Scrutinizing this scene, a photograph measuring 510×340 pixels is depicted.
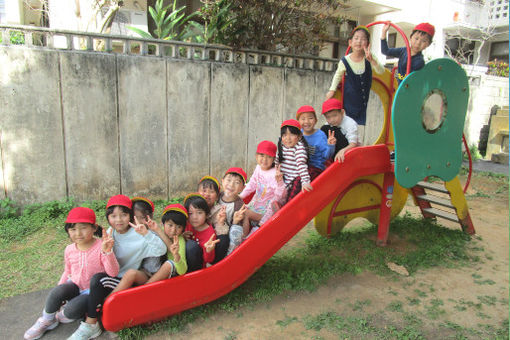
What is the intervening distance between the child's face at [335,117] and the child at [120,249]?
2196 millimetres

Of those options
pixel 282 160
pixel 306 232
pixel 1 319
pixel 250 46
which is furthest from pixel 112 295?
pixel 250 46

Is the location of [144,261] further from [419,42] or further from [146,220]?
[419,42]

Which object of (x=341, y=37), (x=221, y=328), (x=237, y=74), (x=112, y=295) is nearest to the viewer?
(x=112, y=295)

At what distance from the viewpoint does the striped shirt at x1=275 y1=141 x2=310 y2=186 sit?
134 inches

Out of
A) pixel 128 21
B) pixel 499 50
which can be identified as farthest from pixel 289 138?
pixel 499 50

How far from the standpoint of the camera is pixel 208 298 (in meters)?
3.03

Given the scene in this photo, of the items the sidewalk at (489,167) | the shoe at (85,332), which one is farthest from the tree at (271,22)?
the sidewalk at (489,167)

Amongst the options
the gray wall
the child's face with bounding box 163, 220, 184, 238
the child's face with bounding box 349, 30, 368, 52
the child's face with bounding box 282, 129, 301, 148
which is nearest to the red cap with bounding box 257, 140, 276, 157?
the child's face with bounding box 282, 129, 301, 148

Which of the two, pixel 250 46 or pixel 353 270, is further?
pixel 250 46

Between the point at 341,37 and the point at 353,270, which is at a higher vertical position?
the point at 341,37

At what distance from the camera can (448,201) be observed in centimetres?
474

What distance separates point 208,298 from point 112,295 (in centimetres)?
80

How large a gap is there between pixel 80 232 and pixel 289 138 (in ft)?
6.60

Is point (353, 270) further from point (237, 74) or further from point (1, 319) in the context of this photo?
point (237, 74)
